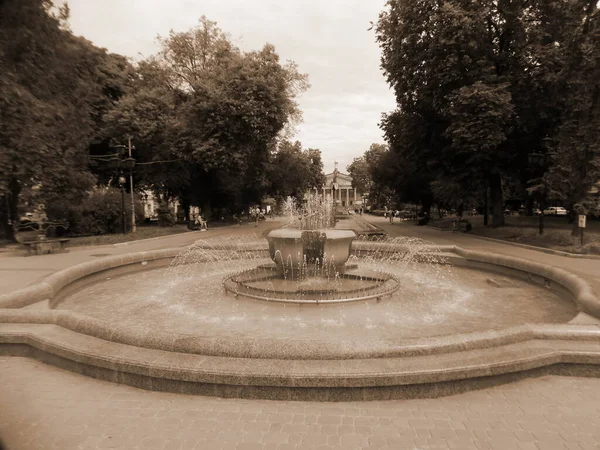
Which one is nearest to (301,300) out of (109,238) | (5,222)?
(109,238)

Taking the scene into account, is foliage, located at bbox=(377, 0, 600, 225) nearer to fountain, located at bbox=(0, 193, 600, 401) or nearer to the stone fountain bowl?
fountain, located at bbox=(0, 193, 600, 401)

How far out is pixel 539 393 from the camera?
14.7ft

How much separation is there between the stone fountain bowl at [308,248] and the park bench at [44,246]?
11520 mm

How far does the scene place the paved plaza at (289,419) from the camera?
3576mm

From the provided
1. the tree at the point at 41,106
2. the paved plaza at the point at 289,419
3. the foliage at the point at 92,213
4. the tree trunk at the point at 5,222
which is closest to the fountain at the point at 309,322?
the paved plaza at the point at 289,419

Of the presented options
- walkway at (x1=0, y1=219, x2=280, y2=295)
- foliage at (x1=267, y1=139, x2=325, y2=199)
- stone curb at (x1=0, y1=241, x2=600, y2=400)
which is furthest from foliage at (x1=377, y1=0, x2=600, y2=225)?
foliage at (x1=267, y1=139, x2=325, y2=199)

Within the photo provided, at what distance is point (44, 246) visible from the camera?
53.7 feet

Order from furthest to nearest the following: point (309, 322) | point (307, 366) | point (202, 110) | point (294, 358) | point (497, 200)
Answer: point (202, 110) < point (497, 200) < point (309, 322) < point (294, 358) < point (307, 366)

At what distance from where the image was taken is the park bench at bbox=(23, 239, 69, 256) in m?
16.0

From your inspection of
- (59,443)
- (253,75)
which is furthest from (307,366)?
(253,75)

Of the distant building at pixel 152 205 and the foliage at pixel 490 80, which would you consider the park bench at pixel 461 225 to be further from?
the distant building at pixel 152 205

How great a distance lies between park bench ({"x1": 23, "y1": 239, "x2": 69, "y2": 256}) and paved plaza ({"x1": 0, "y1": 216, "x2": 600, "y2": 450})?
521 inches

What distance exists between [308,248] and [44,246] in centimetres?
1259

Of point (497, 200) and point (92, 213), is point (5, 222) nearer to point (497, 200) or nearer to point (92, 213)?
point (92, 213)
